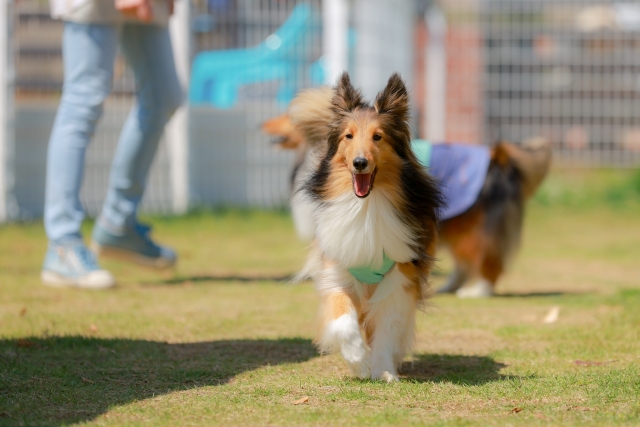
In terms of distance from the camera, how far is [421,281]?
356 centimetres

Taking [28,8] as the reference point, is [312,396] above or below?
below

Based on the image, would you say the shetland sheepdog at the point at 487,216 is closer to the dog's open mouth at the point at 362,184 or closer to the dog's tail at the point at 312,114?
the dog's tail at the point at 312,114

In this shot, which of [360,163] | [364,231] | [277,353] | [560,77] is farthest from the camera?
[560,77]

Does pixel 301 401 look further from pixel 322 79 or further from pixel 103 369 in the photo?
pixel 322 79

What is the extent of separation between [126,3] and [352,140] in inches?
90.6

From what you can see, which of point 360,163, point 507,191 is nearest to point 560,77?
point 507,191

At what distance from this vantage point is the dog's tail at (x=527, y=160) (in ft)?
18.2

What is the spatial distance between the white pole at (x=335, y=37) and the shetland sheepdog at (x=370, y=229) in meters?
6.39

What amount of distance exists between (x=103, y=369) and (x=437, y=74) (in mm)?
10666

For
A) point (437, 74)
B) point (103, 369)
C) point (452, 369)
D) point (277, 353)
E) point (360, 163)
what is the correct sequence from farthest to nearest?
point (437, 74) < point (277, 353) < point (452, 369) < point (103, 369) < point (360, 163)

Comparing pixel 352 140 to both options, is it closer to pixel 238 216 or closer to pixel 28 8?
pixel 238 216

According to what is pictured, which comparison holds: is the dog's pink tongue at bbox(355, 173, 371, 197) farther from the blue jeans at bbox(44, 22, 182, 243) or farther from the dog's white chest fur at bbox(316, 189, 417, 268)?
the blue jeans at bbox(44, 22, 182, 243)

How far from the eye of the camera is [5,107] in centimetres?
891

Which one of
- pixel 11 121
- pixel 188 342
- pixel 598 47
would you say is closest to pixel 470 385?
pixel 188 342
